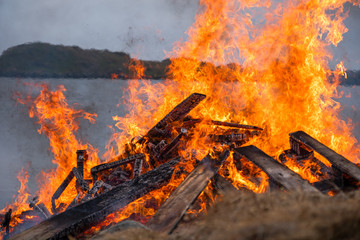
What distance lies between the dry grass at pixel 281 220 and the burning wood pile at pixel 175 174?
1.10ft

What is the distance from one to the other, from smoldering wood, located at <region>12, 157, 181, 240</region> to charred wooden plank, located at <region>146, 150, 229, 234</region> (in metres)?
0.54

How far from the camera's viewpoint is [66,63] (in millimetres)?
10141

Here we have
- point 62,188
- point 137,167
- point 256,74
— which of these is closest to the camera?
point 137,167

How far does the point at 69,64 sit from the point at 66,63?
0.42 ft

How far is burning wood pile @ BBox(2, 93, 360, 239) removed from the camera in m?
2.23

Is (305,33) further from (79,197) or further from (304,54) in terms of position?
(79,197)

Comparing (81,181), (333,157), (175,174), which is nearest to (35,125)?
(81,181)

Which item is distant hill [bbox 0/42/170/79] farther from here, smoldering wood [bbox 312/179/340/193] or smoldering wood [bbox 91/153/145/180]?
smoldering wood [bbox 312/179/340/193]

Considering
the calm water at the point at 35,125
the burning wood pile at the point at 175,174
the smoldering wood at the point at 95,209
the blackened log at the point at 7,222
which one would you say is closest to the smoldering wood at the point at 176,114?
the burning wood pile at the point at 175,174

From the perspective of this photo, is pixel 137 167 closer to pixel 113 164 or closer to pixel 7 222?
pixel 113 164

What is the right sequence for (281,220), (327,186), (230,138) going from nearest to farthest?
(281,220), (327,186), (230,138)

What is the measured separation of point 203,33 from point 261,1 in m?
1.34

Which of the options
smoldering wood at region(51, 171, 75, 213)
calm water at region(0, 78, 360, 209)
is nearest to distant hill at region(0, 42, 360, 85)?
calm water at region(0, 78, 360, 209)

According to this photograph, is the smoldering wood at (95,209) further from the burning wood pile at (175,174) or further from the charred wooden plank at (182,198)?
the charred wooden plank at (182,198)
